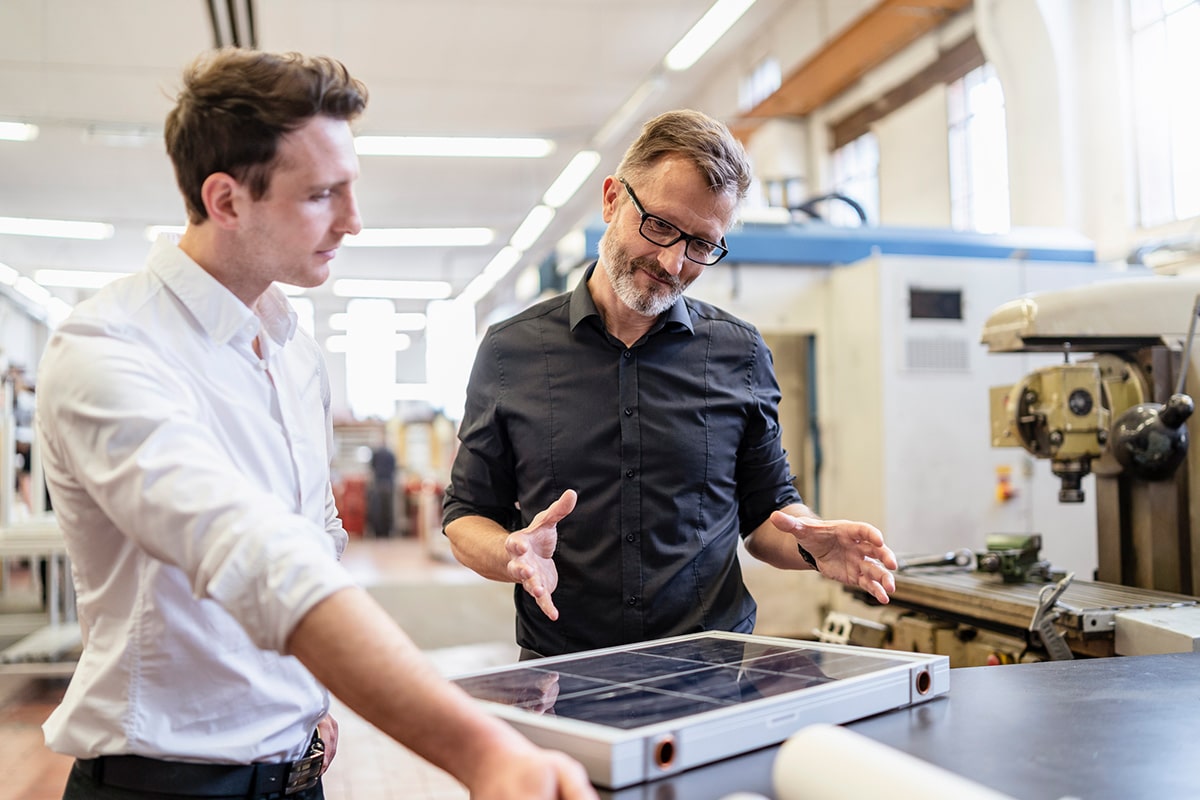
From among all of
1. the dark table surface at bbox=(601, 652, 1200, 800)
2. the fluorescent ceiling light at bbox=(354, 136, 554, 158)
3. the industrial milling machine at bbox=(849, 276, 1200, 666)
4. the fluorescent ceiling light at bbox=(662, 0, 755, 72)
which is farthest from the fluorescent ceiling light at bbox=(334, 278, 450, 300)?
the dark table surface at bbox=(601, 652, 1200, 800)

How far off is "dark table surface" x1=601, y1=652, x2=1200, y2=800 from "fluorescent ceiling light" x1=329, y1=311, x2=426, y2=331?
1831 cm

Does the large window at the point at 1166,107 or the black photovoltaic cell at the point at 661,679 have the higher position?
the large window at the point at 1166,107

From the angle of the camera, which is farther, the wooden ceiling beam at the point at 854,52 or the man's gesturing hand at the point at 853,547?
the wooden ceiling beam at the point at 854,52

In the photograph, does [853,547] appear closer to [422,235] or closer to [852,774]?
[852,774]

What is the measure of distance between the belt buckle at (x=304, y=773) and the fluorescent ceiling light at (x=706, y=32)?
15.4ft

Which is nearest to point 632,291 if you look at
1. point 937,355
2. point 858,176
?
point 937,355

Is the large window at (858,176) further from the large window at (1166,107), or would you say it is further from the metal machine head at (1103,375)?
the metal machine head at (1103,375)

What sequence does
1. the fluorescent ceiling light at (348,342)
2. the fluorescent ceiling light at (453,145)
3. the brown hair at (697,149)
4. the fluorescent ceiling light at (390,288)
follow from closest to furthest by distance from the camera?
the brown hair at (697,149), the fluorescent ceiling light at (453,145), the fluorescent ceiling light at (390,288), the fluorescent ceiling light at (348,342)

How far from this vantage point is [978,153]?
636 centimetres

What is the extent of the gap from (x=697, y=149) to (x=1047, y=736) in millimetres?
974

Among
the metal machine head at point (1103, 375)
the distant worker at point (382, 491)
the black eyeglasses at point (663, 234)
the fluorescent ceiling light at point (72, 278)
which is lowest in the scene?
the distant worker at point (382, 491)

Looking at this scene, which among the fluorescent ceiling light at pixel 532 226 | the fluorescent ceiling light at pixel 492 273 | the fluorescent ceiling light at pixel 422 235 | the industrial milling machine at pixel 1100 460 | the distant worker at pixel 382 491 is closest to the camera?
the industrial milling machine at pixel 1100 460

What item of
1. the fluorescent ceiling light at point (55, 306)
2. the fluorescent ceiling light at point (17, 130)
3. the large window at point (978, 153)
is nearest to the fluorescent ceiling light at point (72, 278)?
the fluorescent ceiling light at point (55, 306)

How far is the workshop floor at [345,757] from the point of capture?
12.2 ft
